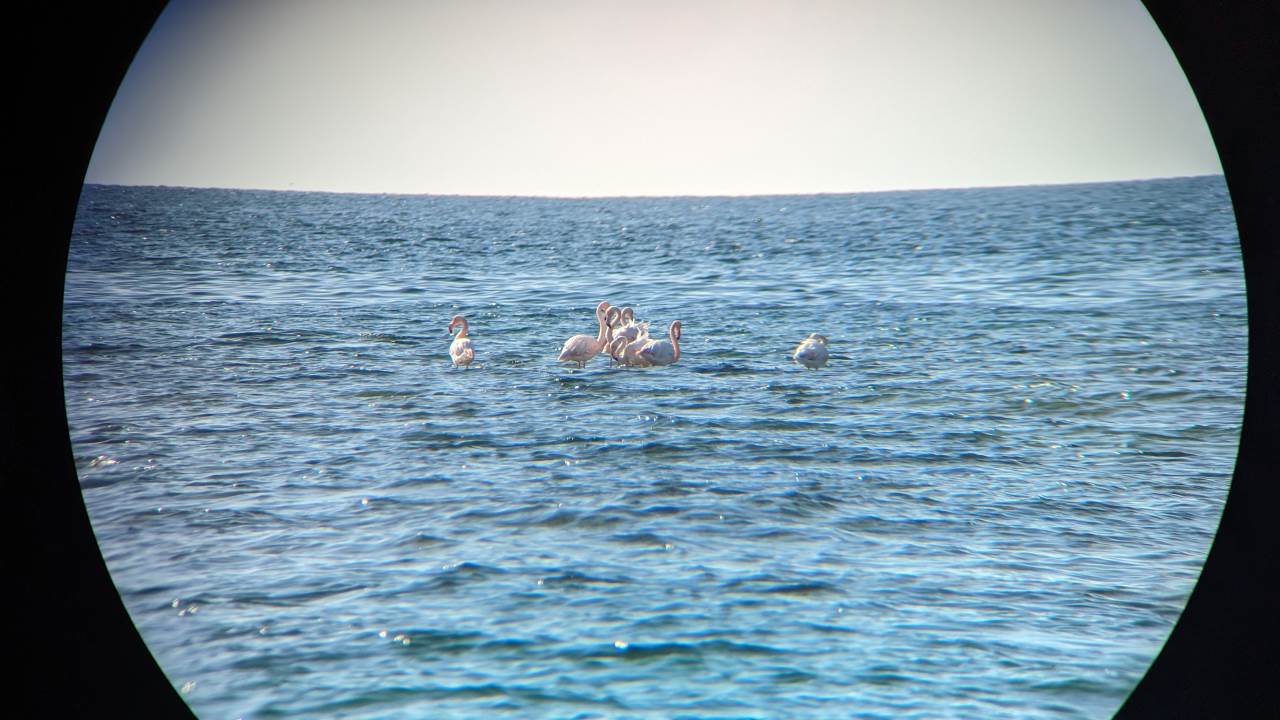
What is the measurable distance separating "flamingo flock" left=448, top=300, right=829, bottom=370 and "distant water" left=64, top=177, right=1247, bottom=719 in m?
0.23

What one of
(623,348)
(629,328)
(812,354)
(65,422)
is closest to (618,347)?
(623,348)

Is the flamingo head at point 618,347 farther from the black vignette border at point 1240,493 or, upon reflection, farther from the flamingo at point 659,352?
the black vignette border at point 1240,493

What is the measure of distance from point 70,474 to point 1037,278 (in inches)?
803

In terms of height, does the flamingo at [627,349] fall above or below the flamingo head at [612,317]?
below

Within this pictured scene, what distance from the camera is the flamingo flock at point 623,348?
34.6ft

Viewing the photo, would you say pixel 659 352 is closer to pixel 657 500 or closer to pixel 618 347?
pixel 618 347

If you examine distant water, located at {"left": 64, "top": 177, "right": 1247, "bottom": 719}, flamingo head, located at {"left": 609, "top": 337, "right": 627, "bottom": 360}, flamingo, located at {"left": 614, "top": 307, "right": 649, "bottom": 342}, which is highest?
flamingo, located at {"left": 614, "top": 307, "right": 649, "bottom": 342}

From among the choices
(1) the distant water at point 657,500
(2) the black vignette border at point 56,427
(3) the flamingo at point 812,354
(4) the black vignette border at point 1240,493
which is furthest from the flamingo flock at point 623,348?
(4) the black vignette border at point 1240,493

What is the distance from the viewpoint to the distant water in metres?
4.21

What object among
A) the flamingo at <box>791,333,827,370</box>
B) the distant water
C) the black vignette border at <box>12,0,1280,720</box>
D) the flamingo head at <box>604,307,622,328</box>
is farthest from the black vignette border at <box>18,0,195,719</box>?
the flamingo at <box>791,333,827,370</box>

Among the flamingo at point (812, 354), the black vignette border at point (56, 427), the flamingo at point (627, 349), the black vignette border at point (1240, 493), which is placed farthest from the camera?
the flamingo at point (812, 354)

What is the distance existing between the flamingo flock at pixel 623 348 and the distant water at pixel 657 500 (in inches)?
9.2

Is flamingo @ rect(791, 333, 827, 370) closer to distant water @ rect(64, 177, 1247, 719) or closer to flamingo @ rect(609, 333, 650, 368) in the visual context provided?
distant water @ rect(64, 177, 1247, 719)

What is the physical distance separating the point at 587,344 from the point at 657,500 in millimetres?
4088
